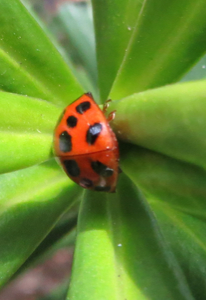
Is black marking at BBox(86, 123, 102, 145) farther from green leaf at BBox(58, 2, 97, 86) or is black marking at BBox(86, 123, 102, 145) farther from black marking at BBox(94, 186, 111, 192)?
green leaf at BBox(58, 2, 97, 86)

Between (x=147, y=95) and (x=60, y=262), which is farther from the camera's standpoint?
(x=60, y=262)

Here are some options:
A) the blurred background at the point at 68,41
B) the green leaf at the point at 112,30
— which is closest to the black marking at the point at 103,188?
the green leaf at the point at 112,30

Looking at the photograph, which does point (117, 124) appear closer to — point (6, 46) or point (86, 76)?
point (6, 46)

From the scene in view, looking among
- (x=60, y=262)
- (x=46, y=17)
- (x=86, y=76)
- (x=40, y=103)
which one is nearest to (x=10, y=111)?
(x=40, y=103)

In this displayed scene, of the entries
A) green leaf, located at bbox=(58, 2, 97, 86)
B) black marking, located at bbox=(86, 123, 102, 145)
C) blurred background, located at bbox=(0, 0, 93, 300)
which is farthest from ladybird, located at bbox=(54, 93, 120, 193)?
green leaf, located at bbox=(58, 2, 97, 86)

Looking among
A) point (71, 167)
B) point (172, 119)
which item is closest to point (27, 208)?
point (71, 167)

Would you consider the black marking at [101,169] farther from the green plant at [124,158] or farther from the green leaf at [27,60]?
the green leaf at [27,60]

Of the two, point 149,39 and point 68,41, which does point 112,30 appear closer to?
point 149,39
